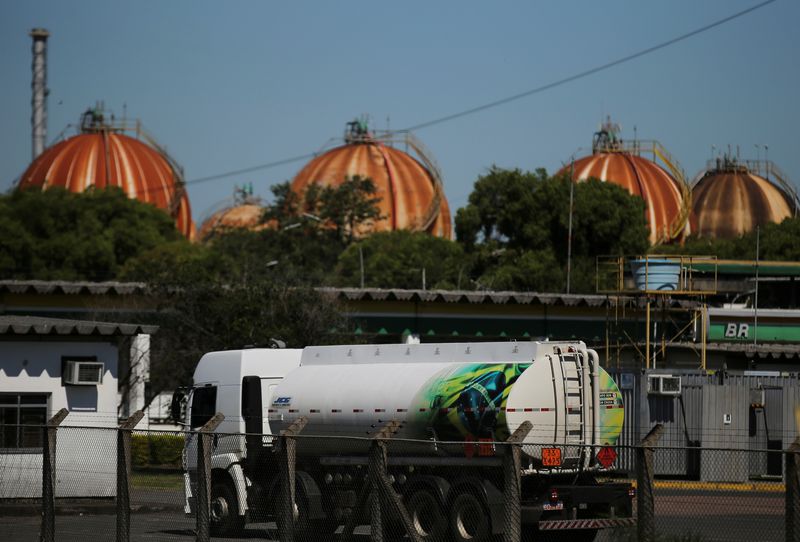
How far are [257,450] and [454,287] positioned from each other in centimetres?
6252

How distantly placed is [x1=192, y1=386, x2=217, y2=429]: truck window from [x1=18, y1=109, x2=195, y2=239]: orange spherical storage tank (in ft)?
309

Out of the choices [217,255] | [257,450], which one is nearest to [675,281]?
[257,450]

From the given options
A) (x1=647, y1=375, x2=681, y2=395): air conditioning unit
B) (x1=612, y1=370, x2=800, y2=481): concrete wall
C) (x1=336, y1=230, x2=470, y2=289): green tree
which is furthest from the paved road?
(x1=336, y1=230, x2=470, y2=289): green tree

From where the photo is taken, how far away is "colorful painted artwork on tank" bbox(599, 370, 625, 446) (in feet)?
63.6

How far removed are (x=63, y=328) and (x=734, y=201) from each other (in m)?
98.3

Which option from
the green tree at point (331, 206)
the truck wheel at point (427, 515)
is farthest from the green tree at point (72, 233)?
the truck wheel at point (427, 515)

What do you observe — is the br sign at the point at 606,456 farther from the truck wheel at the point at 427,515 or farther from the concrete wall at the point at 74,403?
the concrete wall at the point at 74,403

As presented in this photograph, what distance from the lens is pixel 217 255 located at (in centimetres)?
7638

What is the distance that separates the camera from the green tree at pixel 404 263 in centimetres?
8644

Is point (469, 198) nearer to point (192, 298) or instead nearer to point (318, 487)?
point (192, 298)

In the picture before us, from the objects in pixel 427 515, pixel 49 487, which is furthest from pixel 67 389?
pixel 427 515

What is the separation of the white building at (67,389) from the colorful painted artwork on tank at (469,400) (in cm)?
901

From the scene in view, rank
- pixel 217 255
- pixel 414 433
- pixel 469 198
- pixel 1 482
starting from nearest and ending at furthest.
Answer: pixel 414 433
pixel 1 482
pixel 217 255
pixel 469 198

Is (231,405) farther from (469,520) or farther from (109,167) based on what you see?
(109,167)
